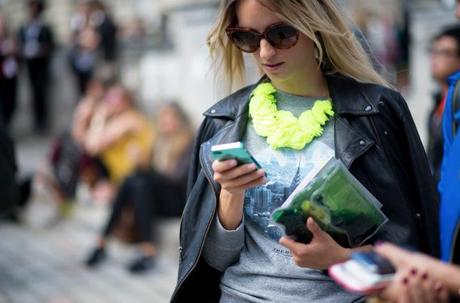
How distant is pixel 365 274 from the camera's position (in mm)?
1673

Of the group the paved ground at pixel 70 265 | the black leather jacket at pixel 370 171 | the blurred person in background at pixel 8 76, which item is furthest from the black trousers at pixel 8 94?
the black leather jacket at pixel 370 171

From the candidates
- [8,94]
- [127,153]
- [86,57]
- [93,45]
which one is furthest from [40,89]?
[127,153]

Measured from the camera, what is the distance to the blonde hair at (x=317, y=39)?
229 cm

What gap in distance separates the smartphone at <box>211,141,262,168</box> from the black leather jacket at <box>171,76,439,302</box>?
32 centimetres

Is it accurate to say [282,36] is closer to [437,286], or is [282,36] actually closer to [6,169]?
[437,286]

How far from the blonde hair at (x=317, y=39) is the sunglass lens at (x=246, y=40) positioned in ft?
0.31

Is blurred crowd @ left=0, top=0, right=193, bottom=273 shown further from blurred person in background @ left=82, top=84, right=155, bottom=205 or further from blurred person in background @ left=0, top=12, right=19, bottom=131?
blurred person in background @ left=0, top=12, right=19, bottom=131

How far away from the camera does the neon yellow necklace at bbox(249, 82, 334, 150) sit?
7.71 feet

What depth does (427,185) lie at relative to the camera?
227 cm

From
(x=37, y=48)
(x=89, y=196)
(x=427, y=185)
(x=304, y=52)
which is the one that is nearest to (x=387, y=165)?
(x=427, y=185)

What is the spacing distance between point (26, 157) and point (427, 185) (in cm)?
1013

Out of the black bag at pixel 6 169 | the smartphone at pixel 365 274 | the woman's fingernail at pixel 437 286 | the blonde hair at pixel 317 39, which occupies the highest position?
the blonde hair at pixel 317 39

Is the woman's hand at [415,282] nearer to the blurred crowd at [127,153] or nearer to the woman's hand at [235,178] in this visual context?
the woman's hand at [235,178]

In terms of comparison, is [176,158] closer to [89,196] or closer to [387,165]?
[89,196]
